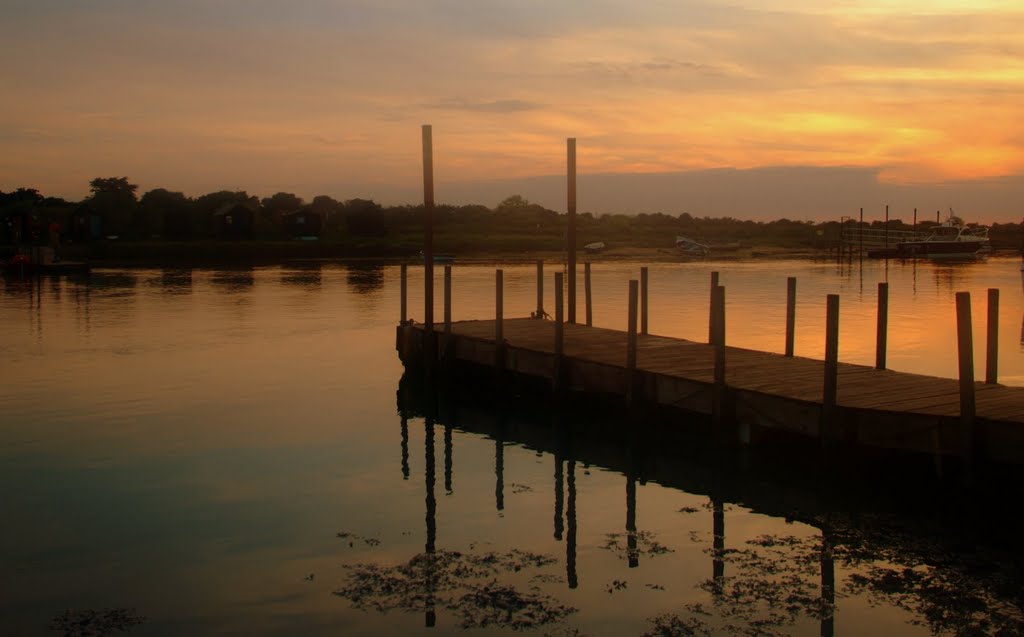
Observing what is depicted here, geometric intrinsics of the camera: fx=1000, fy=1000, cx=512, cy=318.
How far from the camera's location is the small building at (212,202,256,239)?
105 m

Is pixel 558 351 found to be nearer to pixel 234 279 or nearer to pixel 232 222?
pixel 234 279

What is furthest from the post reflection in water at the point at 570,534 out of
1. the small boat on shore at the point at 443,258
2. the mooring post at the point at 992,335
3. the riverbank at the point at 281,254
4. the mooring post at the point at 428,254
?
the small boat on shore at the point at 443,258

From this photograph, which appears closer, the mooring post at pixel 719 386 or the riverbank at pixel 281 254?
the mooring post at pixel 719 386

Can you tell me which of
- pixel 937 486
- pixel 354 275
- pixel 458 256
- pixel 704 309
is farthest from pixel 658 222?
pixel 937 486

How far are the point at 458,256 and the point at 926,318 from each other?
7260 centimetres

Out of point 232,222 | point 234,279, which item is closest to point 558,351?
point 234,279

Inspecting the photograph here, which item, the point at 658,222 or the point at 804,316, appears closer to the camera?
the point at 804,316

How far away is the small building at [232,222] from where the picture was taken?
346ft

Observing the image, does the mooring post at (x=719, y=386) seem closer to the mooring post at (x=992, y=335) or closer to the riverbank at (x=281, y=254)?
the mooring post at (x=992, y=335)

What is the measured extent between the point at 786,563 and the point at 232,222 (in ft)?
330

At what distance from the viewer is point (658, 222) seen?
538 ft

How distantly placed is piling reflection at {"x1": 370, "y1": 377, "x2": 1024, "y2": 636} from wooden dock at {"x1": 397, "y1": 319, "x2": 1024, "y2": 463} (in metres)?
0.80

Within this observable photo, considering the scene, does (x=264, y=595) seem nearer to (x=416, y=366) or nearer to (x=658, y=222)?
(x=416, y=366)

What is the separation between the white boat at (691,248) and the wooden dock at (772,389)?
9386cm
